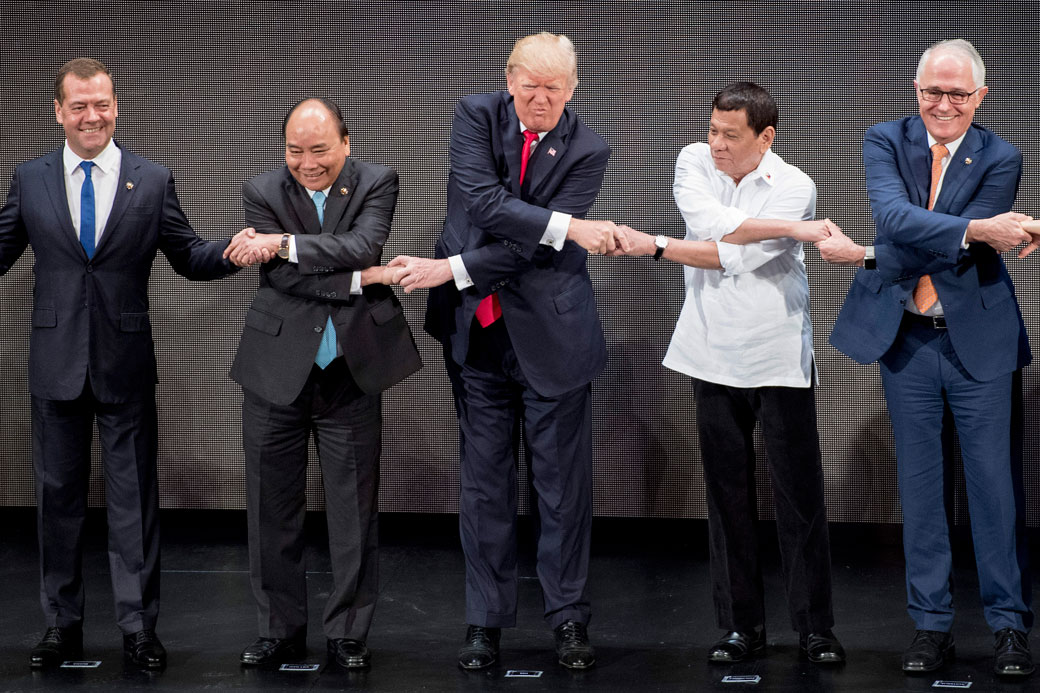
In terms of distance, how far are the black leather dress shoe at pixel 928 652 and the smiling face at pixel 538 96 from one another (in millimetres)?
1874

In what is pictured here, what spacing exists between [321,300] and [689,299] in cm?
111

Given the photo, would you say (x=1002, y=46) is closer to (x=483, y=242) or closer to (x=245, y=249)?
(x=483, y=242)

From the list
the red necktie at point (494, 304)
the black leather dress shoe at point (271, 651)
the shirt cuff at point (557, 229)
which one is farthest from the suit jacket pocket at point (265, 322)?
the black leather dress shoe at point (271, 651)

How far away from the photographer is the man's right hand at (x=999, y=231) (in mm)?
3256

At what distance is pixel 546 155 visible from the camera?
349cm

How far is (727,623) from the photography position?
3.56 metres

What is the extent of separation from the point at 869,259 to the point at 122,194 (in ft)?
7.47

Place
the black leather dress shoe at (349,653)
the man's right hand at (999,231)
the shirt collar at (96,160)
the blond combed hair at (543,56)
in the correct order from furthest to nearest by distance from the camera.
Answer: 1. the shirt collar at (96,160)
2. the black leather dress shoe at (349,653)
3. the blond combed hair at (543,56)
4. the man's right hand at (999,231)

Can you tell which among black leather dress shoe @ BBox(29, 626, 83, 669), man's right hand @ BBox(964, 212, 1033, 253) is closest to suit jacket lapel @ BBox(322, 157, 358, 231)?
black leather dress shoe @ BBox(29, 626, 83, 669)

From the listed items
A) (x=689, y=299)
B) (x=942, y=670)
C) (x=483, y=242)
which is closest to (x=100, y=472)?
(x=483, y=242)

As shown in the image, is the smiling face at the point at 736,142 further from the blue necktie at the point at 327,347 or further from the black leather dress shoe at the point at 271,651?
the black leather dress shoe at the point at 271,651

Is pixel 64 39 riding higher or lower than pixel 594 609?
higher

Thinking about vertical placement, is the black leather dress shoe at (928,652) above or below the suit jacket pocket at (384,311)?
below

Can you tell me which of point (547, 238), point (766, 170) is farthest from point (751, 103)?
point (547, 238)
